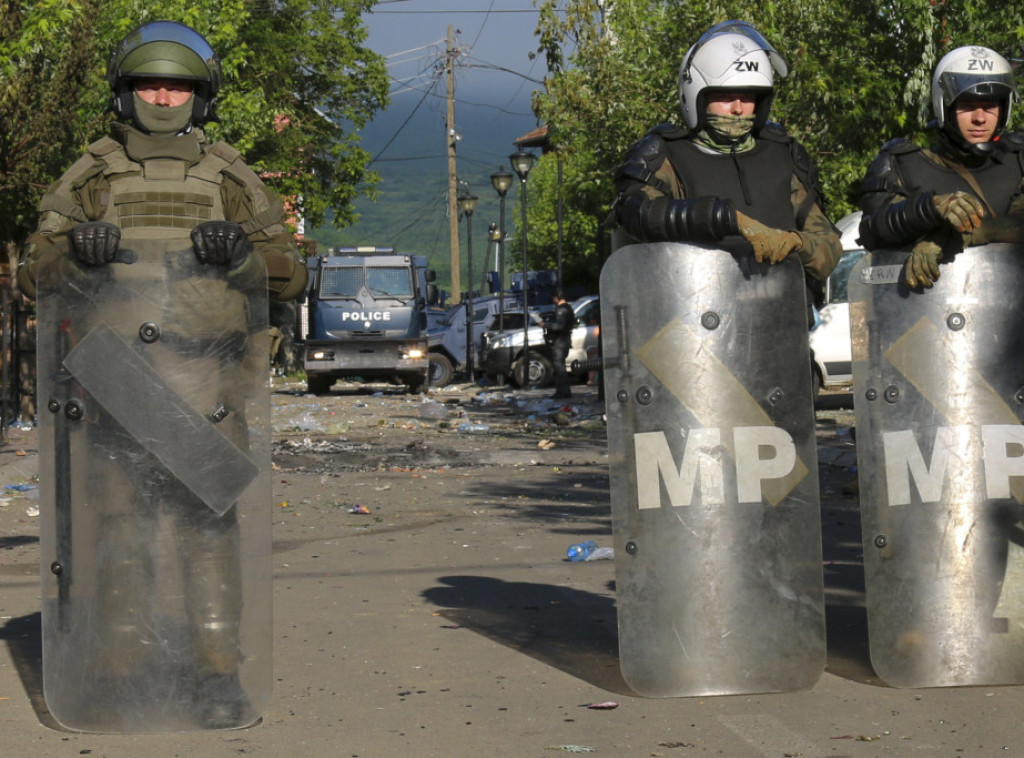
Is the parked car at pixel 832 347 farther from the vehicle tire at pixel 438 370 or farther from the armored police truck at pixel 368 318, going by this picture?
the vehicle tire at pixel 438 370

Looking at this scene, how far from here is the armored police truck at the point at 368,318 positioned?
28.9 meters

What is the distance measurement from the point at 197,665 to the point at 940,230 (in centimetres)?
257

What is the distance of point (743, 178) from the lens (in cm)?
502

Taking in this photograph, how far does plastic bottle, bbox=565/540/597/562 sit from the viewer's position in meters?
7.93

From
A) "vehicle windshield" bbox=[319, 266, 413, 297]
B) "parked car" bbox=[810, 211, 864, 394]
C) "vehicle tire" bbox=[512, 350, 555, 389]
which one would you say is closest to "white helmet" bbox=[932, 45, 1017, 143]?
"parked car" bbox=[810, 211, 864, 394]

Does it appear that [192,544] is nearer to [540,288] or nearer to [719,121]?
[719,121]

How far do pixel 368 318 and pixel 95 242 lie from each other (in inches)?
992

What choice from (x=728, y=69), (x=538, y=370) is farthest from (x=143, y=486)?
(x=538, y=370)

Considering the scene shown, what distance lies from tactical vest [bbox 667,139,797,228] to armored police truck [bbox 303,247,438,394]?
78.1 ft

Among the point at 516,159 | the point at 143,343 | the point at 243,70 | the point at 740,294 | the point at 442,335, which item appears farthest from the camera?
the point at 243,70

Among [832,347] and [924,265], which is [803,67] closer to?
[832,347]

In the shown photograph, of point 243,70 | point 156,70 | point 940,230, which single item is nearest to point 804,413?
point 940,230

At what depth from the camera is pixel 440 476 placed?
507 inches

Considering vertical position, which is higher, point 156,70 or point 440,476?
point 156,70
